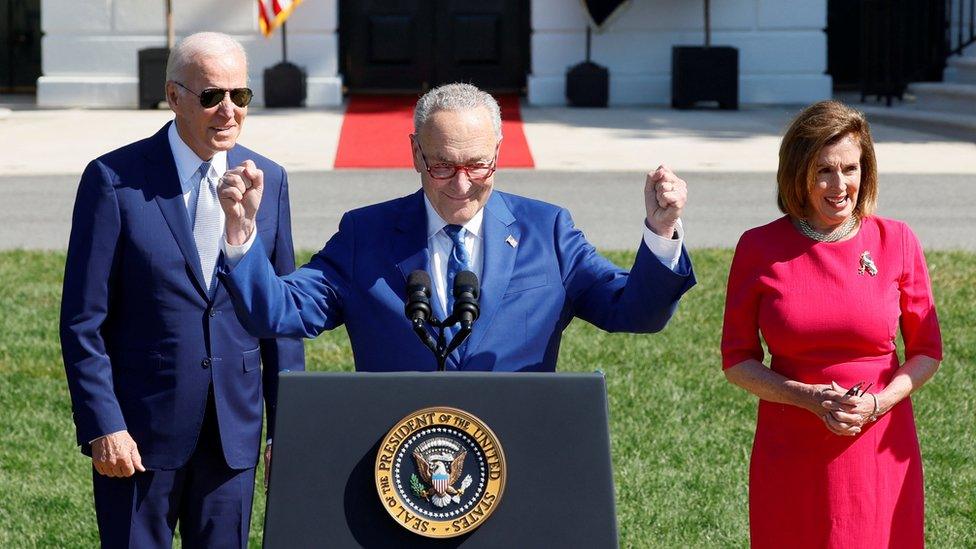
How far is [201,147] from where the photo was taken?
14.6 ft

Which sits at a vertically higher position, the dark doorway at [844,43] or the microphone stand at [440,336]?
the dark doorway at [844,43]

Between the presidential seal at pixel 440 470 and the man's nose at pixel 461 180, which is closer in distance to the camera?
the presidential seal at pixel 440 470

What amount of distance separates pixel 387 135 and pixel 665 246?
15.4 metres

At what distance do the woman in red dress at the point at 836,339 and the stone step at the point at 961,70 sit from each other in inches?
698

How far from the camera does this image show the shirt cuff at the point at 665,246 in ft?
11.8

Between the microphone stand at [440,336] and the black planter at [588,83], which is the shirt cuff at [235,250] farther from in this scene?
the black planter at [588,83]

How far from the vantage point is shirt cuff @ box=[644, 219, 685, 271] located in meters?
3.61

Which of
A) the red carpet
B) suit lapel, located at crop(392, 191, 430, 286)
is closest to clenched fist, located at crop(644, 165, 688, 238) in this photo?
suit lapel, located at crop(392, 191, 430, 286)

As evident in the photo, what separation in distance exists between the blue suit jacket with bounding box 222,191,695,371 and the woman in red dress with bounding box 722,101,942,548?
0.63 metres

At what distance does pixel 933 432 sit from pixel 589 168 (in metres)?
8.91

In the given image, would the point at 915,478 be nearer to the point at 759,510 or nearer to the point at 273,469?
the point at 759,510

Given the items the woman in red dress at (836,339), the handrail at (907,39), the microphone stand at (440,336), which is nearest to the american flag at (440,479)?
the microphone stand at (440,336)

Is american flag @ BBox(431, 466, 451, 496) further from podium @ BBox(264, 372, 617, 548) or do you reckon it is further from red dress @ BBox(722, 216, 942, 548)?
red dress @ BBox(722, 216, 942, 548)

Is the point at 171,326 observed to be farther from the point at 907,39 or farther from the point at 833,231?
the point at 907,39
